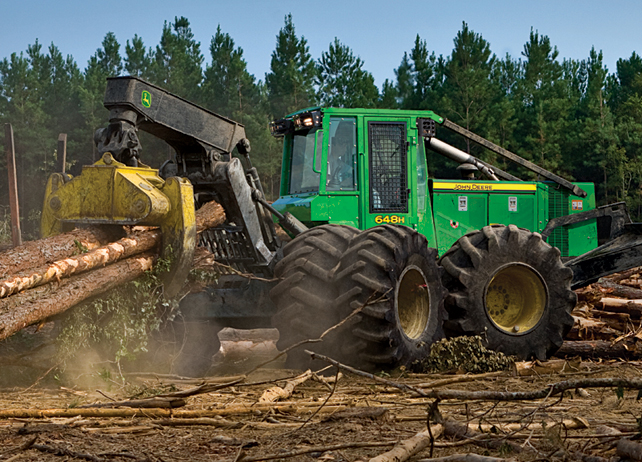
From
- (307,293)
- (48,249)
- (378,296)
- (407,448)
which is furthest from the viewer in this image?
(307,293)

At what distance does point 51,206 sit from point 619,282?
33.8ft

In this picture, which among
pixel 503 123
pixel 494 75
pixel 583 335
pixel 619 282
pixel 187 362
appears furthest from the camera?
pixel 494 75

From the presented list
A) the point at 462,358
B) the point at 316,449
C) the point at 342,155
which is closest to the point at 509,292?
the point at 462,358

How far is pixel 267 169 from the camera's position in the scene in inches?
1496

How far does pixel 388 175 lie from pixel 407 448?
5.05 m

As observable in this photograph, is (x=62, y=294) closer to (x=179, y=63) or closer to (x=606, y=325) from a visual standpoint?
(x=606, y=325)

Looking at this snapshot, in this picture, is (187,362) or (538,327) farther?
(538,327)

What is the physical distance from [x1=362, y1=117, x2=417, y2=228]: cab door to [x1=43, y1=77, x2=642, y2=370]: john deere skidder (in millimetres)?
15

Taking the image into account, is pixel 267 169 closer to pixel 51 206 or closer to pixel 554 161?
pixel 554 161

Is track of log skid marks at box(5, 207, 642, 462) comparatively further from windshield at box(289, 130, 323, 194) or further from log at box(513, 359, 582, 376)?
windshield at box(289, 130, 323, 194)

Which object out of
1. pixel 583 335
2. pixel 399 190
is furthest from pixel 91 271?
pixel 583 335

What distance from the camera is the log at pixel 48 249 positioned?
203 inches

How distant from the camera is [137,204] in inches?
232

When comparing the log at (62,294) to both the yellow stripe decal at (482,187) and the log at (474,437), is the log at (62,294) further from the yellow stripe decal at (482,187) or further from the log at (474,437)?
the yellow stripe decal at (482,187)
